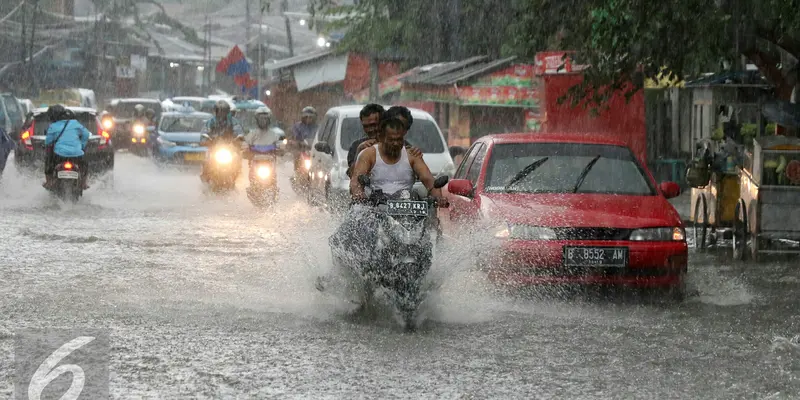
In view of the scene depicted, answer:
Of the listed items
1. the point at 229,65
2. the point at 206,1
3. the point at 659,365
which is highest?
the point at 206,1

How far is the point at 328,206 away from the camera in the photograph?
18.5m

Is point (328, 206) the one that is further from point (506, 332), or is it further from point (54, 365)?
point (54, 365)

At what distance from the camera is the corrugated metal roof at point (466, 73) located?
31219 millimetres

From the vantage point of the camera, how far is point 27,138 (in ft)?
80.5

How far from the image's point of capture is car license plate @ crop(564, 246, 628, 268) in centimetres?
1016

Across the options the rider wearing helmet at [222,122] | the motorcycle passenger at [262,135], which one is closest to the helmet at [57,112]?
the rider wearing helmet at [222,122]

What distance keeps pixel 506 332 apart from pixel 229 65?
40.1 m

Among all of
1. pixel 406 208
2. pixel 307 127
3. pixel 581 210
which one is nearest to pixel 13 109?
pixel 307 127

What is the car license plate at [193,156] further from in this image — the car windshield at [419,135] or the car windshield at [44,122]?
the car windshield at [419,135]

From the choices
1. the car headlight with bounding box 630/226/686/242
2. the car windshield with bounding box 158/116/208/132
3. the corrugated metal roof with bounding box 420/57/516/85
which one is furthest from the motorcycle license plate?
the car windshield with bounding box 158/116/208/132

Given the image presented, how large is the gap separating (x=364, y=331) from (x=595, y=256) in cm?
224

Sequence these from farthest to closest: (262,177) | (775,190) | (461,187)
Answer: (262,177), (775,190), (461,187)

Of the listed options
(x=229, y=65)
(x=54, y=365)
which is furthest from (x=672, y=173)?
(x=229, y=65)

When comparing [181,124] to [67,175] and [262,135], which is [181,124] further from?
[67,175]
